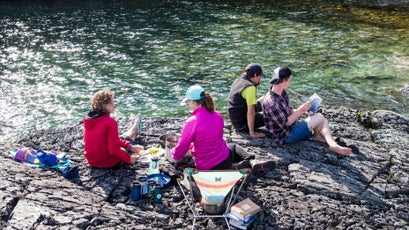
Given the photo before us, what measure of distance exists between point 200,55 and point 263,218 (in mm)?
12175

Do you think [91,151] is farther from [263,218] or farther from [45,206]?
[263,218]

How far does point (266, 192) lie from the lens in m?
8.43

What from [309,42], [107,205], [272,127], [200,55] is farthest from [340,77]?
[107,205]

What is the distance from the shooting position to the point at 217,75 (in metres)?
16.6

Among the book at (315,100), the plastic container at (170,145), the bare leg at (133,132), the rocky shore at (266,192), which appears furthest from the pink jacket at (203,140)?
the book at (315,100)

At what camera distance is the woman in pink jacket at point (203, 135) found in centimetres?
822

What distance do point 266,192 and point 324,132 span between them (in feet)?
8.07

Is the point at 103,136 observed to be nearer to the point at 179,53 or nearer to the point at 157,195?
the point at 157,195

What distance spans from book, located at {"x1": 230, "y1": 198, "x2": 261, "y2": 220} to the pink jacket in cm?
114

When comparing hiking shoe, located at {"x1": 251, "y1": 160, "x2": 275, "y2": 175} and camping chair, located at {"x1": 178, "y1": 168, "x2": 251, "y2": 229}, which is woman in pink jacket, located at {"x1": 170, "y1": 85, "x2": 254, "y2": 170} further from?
camping chair, located at {"x1": 178, "y1": 168, "x2": 251, "y2": 229}

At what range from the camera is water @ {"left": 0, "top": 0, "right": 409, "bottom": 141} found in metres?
14.6

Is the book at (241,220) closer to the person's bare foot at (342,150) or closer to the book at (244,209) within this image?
the book at (244,209)

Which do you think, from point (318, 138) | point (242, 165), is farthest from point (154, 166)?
point (318, 138)

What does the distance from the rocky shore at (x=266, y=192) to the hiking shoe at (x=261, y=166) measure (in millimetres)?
152
